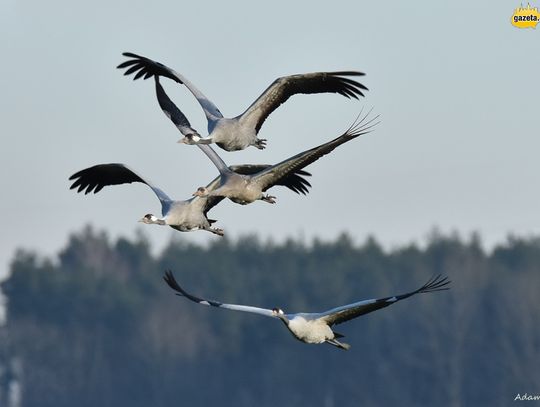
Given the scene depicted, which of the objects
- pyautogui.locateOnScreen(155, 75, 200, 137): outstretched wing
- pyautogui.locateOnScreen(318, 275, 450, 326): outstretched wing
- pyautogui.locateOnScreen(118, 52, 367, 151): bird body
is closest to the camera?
pyautogui.locateOnScreen(318, 275, 450, 326): outstretched wing

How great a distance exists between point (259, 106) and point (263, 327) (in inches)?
2105

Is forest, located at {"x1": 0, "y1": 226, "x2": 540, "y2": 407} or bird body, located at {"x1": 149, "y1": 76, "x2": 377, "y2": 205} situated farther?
forest, located at {"x1": 0, "y1": 226, "x2": 540, "y2": 407}

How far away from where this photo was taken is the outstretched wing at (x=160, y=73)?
2466 cm

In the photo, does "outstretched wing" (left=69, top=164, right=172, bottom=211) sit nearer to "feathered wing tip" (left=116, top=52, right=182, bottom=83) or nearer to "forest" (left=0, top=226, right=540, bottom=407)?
"feathered wing tip" (left=116, top=52, right=182, bottom=83)

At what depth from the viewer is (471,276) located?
246ft

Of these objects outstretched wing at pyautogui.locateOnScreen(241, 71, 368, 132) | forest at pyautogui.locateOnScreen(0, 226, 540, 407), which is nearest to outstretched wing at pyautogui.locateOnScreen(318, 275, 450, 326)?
outstretched wing at pyautogui.locateOnScreen(241, 71, 368, 132)

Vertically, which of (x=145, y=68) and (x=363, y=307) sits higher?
(x=145, y=68)

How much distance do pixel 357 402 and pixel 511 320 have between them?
6.52 meters

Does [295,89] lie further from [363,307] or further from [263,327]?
[263,327]

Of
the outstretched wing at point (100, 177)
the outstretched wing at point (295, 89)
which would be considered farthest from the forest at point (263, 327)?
the outstretched wing at point (295, 89)

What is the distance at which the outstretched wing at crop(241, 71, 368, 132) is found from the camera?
24109mm

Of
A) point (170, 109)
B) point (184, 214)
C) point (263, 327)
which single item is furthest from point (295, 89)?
point (263, 327)

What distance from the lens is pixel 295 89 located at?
24.4 meters

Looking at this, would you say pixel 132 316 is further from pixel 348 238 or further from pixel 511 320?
pixel 511 320
